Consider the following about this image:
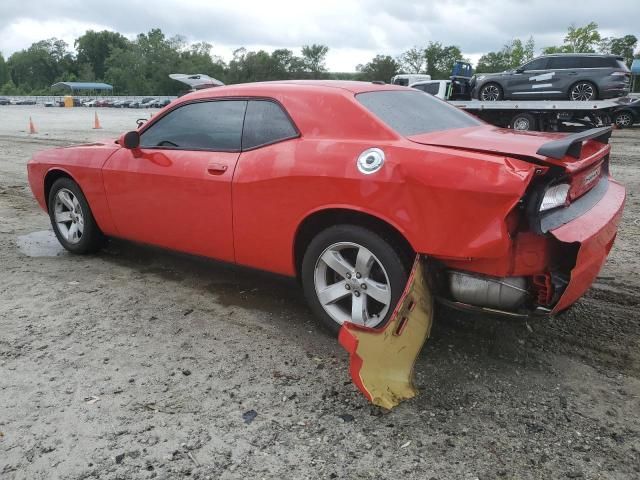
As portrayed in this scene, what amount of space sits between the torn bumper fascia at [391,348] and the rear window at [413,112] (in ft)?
3.00

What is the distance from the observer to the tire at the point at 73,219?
5.04 m

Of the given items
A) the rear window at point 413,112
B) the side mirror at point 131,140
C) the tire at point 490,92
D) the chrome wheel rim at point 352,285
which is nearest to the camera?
the chrome wheel rim at point 352,285

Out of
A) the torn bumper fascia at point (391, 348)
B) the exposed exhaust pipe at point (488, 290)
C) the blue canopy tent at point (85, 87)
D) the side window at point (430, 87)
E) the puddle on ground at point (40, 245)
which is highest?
the blue canopy tent at point (85, 87)

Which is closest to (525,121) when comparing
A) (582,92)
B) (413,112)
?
(582,92)

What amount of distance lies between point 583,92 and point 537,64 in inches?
67.1

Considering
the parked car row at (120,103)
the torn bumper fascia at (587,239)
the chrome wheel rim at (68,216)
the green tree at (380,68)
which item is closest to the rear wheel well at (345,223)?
the torn bumper fascia at (587,239)

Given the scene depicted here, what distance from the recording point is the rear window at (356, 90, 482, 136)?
337cm

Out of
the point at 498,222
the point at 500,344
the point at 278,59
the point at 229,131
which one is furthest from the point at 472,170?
the point at 278,59

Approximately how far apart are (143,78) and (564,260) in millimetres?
115881

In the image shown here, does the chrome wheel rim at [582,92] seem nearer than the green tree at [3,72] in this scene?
Yes

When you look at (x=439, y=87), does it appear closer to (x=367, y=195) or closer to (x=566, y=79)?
(x=566, y=79)

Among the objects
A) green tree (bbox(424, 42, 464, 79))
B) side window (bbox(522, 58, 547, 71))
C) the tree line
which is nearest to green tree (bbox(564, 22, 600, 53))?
the tree line

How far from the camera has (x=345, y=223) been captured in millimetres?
3275

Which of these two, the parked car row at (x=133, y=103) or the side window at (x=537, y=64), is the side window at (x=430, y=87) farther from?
the parked car row at (x=133, y=103)
